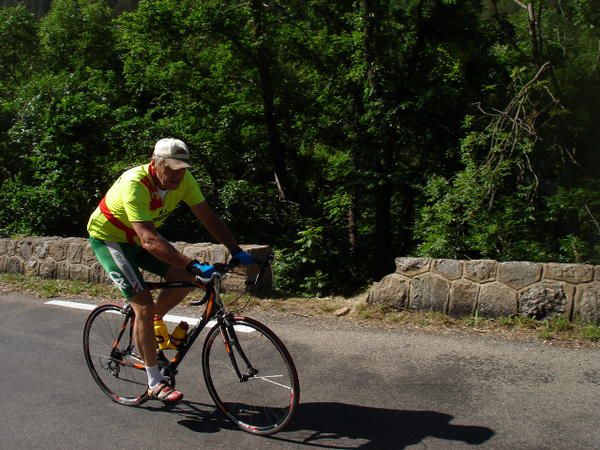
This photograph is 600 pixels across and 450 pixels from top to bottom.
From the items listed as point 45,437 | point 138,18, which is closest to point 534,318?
point 45,437

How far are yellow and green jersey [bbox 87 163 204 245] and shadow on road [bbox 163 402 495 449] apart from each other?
4.59 ft

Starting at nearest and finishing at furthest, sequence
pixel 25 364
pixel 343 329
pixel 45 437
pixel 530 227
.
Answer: pixel 45 437 < pixel 25 364 < pixel 343 329 < pixel 530 227

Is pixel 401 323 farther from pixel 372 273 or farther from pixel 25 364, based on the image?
pixel 372 273

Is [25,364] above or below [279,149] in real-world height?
below

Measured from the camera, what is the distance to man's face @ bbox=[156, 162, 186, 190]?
417cm

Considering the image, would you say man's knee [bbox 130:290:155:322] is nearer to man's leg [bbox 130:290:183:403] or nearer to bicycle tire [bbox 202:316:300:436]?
man's leg [bbox 130:290:183:403]

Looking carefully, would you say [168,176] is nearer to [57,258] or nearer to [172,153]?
[172,153]

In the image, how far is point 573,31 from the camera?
12562 millimetres

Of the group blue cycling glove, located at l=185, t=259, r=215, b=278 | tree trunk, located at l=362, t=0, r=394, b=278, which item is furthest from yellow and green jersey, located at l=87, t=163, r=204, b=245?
tree trunk, located at l=362, t=0, r=394, b=278

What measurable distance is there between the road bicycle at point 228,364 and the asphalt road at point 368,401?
13 centimetres

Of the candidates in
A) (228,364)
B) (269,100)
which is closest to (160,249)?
(228,364)

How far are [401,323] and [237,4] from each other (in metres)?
10.5

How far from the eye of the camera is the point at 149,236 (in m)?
4.00

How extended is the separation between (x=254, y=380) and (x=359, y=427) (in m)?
0.80
